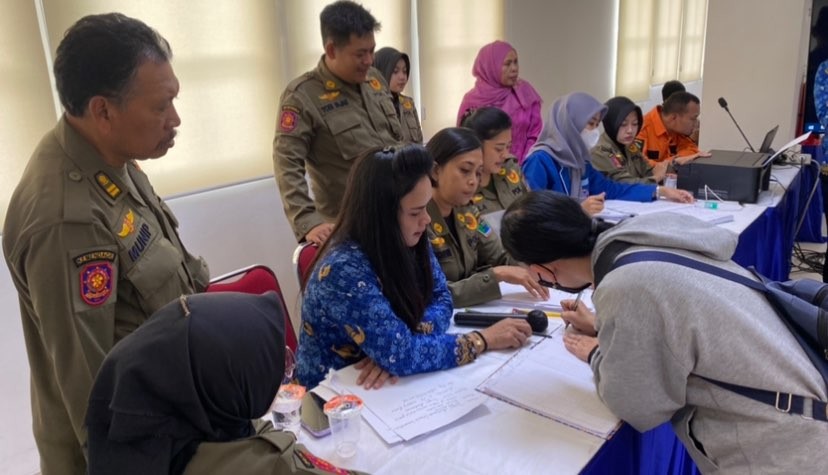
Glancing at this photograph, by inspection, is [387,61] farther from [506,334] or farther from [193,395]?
[193,395]

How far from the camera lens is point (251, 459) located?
2.53ft

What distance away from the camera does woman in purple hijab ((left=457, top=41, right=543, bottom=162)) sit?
356cm

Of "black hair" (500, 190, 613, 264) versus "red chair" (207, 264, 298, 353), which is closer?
"black hair" (500, 190, 613, 264)

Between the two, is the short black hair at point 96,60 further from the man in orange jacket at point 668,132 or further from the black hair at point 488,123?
the man in orange jacket at point 668,132

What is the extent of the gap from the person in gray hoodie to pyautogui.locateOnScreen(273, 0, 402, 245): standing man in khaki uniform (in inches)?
50.4

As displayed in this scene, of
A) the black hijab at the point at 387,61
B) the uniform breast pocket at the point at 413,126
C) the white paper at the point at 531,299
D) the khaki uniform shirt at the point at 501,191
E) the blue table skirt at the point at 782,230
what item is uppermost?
the black hijab at the point at 387,61

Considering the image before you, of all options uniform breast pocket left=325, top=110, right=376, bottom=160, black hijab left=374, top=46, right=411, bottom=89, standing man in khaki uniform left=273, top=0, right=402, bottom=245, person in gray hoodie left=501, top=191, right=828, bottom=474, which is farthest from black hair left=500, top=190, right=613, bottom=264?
black hijab left=374, top=46, right=411, bottom=89

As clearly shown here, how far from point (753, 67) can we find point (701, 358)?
13.4ft

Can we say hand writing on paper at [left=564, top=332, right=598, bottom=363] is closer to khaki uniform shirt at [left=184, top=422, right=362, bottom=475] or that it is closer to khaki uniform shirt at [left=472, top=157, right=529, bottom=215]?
khaki uniform shirt at [left=184, top=422, right=362, bottom=475]

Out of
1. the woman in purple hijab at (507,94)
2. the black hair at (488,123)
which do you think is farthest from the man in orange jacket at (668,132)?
the black hair at (488,123)

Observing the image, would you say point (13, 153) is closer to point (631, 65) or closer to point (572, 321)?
point (572, 321)

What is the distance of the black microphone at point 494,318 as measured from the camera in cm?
151

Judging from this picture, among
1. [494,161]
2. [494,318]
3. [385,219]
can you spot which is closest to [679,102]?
[494,161]

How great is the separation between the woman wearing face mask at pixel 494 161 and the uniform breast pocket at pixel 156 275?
1.29m
